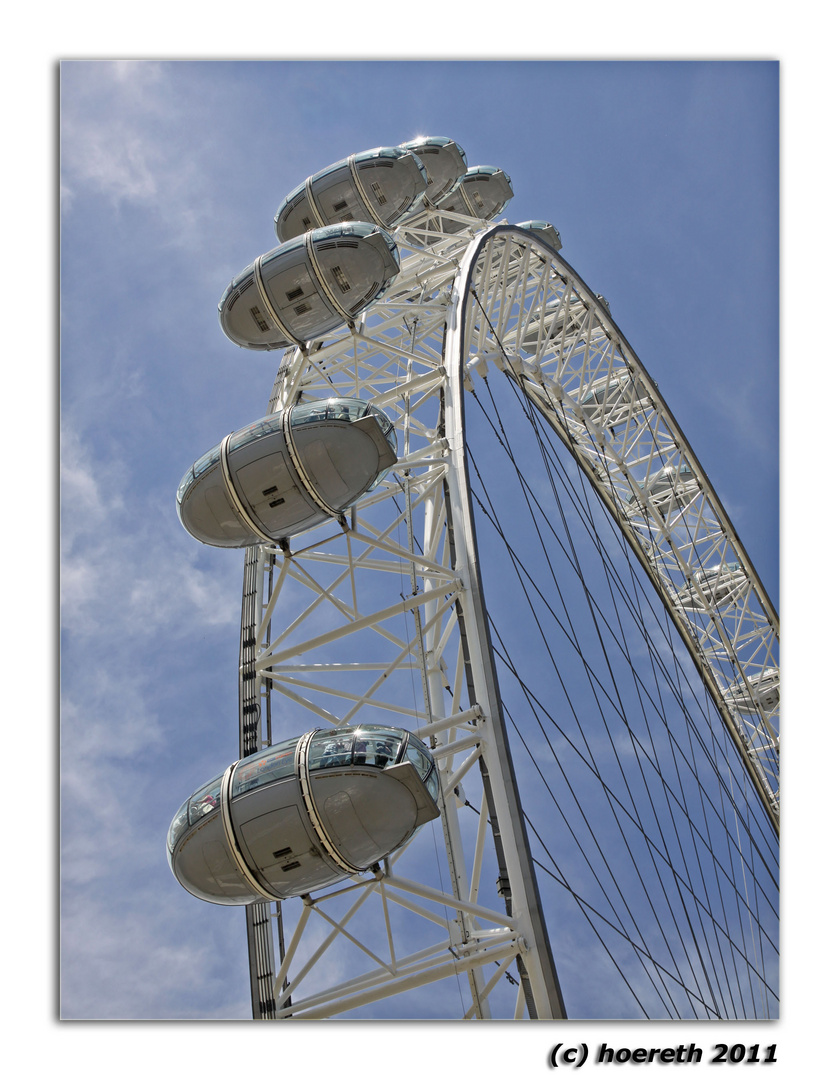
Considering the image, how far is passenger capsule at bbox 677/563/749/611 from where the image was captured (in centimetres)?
2731

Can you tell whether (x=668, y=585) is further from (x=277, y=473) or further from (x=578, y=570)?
(x=277, y=473)

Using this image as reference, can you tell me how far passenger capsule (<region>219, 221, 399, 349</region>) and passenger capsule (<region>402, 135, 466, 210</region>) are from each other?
409 cm

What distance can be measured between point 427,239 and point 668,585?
12.9m

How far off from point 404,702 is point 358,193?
7164mm

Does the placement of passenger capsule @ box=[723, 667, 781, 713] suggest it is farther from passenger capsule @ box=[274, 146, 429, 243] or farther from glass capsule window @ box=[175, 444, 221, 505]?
glass capsule window @ box=[175, 444, 221, 505]

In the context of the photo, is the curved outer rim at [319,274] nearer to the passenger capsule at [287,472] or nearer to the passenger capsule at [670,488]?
the passenger capsule at [287,472]

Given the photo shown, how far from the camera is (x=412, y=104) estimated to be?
1156cm

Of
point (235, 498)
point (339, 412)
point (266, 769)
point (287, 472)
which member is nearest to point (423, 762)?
point (266, 769)

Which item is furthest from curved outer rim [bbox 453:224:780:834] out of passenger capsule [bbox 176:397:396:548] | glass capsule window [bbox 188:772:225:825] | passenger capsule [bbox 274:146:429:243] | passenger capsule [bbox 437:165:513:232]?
glass capsule window [bbox 188:772:225:825]

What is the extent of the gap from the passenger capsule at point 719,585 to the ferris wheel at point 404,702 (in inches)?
252

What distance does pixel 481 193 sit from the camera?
20.7 meters

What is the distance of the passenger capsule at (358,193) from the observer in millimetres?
14547
